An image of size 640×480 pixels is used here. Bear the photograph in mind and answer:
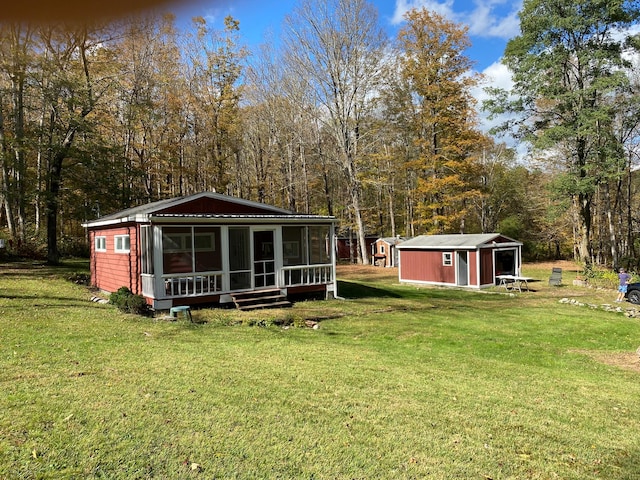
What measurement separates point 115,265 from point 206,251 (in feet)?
9.73

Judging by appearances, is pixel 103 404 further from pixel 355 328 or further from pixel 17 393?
pixel 355 328

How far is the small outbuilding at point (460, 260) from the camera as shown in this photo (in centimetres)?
2059

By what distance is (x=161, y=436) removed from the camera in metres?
4.09

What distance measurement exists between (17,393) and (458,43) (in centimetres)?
3188

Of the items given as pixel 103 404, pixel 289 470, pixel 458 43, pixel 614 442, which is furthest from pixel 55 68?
pixel 458 43

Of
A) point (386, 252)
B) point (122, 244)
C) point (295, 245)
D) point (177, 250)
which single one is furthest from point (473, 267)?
point (122, 244)

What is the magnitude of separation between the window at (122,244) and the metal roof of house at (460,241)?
14.1m

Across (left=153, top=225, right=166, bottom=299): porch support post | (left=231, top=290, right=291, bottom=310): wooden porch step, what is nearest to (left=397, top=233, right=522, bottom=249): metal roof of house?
(left=231, top=290, right=291, bottom=310): wooden porch step

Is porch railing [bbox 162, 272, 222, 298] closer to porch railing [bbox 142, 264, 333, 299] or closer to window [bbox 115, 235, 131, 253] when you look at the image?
porch railing [bbox 142, 264, 333, 299]

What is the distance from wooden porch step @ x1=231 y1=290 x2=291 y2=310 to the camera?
1282 centimetres

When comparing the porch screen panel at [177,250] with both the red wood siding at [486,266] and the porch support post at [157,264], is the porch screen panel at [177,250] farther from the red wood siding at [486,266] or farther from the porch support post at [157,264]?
the red wood siding at [486,266]

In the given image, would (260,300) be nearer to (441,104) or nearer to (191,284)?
(191,284)

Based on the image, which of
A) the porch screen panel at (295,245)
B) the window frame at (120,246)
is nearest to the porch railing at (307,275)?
→ the porch screen panel at (295,245)

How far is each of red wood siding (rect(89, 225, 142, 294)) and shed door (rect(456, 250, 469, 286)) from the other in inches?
578
